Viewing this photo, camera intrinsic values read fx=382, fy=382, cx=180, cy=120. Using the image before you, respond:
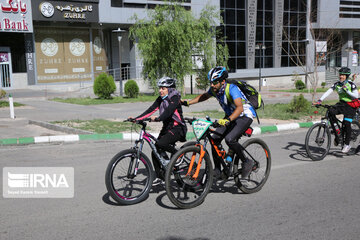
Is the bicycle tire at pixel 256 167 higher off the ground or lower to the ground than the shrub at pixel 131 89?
lower

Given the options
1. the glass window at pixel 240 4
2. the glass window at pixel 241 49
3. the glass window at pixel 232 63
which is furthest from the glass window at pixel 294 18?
the glass window at pixel 232 63

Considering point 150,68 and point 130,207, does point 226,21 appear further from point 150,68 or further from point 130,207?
point 130,207

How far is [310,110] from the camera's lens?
15.1m

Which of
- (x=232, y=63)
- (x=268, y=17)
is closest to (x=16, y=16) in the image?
(x=232, y=63)

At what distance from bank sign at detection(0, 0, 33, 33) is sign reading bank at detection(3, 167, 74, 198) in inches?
943

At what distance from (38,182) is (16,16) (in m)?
25.6

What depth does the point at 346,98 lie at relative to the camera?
7.50 meters

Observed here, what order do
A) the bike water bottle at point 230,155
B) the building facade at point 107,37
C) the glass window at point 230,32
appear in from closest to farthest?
the bike water bottle at point 230,155 → the building facade at point 107,37 → the glass window at point 230,32

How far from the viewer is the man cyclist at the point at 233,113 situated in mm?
4926

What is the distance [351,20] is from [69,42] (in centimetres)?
3463

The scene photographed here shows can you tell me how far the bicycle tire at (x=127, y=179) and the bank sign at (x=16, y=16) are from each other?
26.6 m

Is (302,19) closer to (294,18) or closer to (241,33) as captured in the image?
(294,18)

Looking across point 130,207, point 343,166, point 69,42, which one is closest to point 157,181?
point 130,207

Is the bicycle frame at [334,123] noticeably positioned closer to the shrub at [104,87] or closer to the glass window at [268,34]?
the shrub at [104,87]
